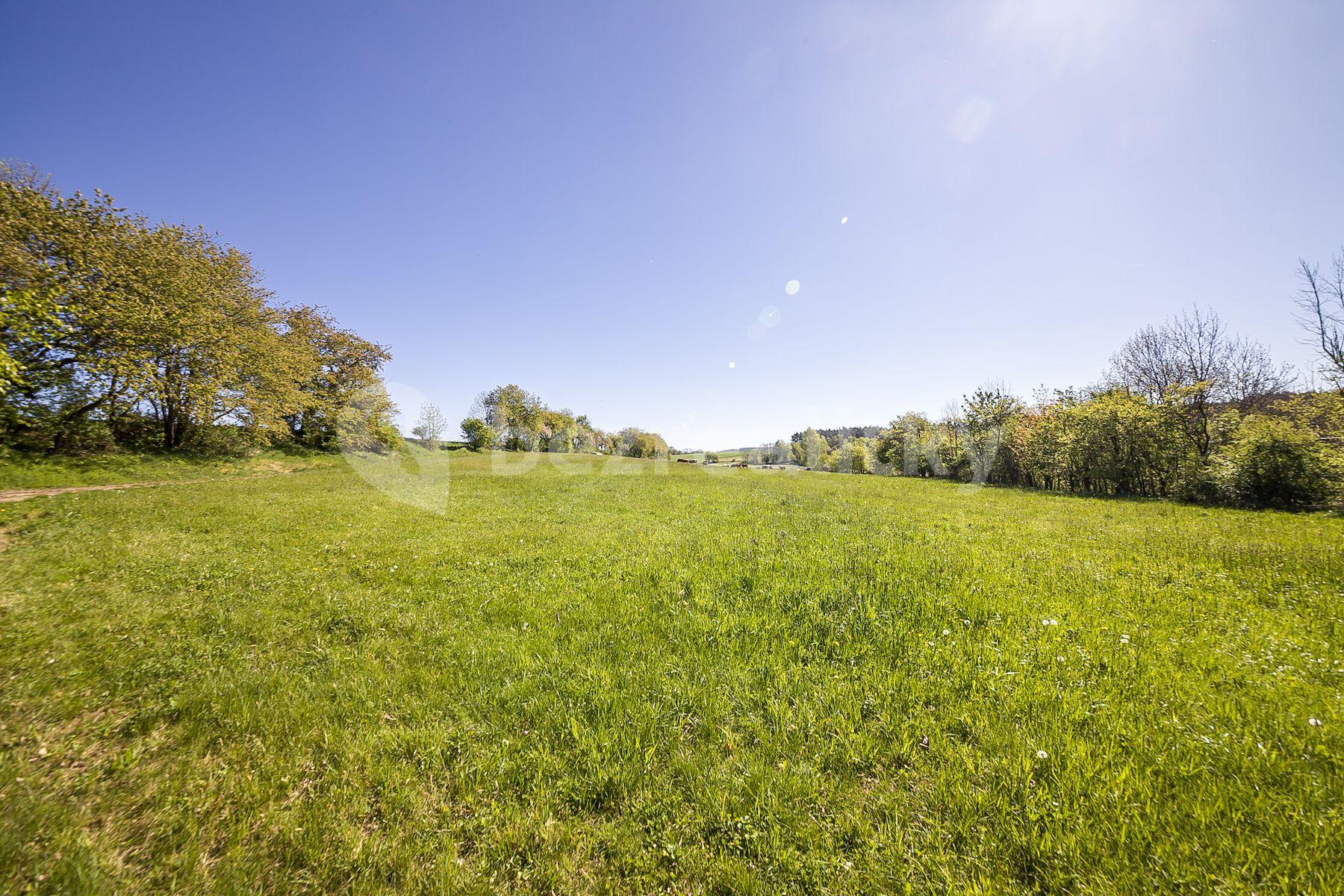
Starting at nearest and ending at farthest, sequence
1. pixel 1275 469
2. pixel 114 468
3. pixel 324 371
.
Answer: pixel 1275 469 < pixel 114 468 < pixel 324 371

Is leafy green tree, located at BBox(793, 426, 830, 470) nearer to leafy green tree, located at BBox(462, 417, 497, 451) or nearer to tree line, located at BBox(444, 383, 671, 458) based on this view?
tree line, located at BBox(444, 383, 671, 458)

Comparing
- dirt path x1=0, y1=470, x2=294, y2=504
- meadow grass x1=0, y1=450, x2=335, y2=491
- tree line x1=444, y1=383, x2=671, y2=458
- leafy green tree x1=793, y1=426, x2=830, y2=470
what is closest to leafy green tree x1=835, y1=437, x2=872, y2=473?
leafy green tree x1=793, y1=426, x2=830, y2=470

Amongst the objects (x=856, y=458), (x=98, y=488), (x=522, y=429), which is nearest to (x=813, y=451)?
(x=856, y=458)

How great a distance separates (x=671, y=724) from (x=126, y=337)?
37.2m

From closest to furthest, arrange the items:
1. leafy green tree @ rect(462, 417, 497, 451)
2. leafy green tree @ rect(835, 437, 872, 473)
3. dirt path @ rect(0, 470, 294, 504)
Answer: dirt path @ rect(0, 470, 294, 504)
leafy green tree @ rect(835, 437, 872, 473)
leafy green tree @ rect(462, 417, 497, 451)

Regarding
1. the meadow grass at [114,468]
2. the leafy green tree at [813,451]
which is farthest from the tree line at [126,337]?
the leafy green tree at [813,451]

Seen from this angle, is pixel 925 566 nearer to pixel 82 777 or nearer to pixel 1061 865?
pixel 1061 865

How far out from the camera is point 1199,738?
12.7 ft

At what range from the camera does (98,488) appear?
714 inches

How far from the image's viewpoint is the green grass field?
115 inches

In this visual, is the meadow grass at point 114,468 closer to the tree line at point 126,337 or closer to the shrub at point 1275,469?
the tree line at point 126,337

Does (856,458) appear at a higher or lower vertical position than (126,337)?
lower

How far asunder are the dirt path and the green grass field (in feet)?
33.1

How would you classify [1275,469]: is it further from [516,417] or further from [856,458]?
[516,417]
